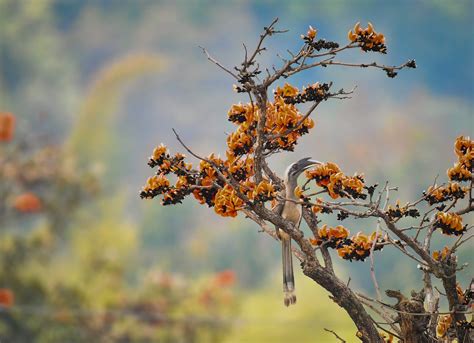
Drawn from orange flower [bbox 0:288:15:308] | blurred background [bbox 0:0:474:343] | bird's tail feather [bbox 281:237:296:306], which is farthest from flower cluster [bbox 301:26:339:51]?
orange flower [bbox 0:288:15:308]

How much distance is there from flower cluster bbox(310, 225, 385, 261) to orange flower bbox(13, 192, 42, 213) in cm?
457

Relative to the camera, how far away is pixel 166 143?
5.64m

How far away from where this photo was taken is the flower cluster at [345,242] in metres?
1.32

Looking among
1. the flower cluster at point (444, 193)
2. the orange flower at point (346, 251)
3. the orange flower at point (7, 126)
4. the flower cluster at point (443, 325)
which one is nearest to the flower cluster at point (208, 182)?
the orange flower at point (346, 251)

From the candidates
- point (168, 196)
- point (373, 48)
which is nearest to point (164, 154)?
point (168, 196)

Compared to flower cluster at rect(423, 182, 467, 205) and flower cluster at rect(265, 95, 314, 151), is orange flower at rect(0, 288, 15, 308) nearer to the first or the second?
flower cluster at rect(265, 95, 314, 151)

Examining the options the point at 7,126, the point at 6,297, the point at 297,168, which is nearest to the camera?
the point at 297,168

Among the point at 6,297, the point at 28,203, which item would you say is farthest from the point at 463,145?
the point at 6,297

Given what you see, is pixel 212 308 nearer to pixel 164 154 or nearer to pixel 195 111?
pixel 195 111

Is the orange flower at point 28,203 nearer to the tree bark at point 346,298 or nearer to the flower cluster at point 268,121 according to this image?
the flower cluster at point 268,121

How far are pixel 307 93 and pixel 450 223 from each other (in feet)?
1.09

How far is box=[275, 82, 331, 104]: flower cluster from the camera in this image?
1244 millimetres

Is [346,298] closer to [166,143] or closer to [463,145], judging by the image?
[463,145]

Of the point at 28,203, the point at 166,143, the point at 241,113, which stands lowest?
the point at 241,113
